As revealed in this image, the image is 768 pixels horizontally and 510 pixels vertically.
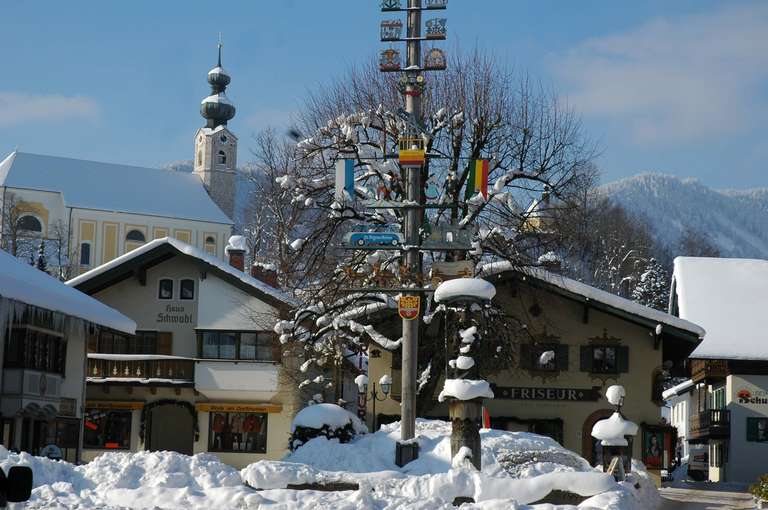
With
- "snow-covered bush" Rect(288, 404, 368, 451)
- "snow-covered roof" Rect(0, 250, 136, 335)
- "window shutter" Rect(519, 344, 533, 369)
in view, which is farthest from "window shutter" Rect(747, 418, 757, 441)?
"snow-covered bush" Rect(288, 404, 368, 451)

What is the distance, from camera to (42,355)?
1391 inches

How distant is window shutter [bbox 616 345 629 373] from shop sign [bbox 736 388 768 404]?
35.5 ft

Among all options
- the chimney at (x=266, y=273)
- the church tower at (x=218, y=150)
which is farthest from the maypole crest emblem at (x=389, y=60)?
the church tower at (x=218, y=150)

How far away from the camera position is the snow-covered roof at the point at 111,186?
107 meters

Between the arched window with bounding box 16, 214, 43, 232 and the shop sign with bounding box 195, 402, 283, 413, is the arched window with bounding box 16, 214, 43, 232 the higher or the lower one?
the higher one

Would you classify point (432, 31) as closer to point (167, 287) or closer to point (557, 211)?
point (557, 211)

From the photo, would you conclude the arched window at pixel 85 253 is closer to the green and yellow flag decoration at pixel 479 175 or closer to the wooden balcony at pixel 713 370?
the wooden balcony at pixel 713 370

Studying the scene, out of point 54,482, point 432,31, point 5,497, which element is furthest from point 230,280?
point 5,497

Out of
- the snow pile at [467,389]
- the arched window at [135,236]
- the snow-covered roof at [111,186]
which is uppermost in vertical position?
the snow-covered roof at [111,186]

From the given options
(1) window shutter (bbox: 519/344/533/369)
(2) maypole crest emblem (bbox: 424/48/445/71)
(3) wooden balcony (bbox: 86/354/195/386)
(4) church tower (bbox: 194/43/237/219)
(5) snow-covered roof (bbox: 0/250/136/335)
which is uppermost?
(4) church tower (bbox: 194/43/237/219)

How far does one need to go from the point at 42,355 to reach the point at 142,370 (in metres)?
8.15

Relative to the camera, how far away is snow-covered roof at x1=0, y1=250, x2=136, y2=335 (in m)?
30.4

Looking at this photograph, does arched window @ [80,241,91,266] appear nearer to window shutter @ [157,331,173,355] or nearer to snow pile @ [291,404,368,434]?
window shutter @ [157,331,173,355]

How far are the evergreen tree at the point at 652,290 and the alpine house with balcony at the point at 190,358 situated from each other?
142 ft
